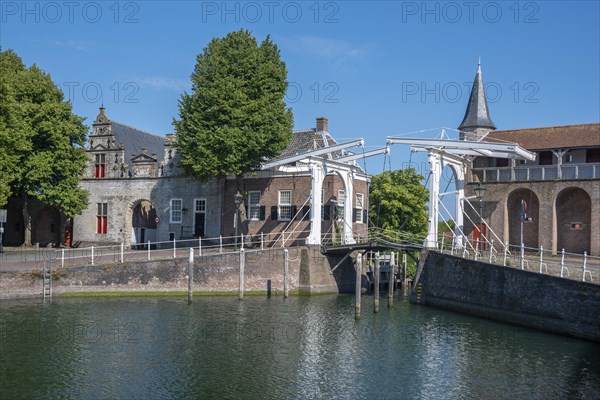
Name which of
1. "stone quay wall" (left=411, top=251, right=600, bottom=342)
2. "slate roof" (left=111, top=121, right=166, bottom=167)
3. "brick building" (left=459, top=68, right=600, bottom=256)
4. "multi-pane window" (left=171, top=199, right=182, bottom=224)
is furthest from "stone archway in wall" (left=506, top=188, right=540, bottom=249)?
"slate roof" (left=111, top=121, right=166, bottom=167)

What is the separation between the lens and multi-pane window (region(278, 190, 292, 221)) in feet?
120

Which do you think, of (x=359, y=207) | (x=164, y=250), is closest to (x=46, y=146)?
(x=164, y=250)

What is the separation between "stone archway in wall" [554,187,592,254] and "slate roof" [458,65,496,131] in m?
6.66

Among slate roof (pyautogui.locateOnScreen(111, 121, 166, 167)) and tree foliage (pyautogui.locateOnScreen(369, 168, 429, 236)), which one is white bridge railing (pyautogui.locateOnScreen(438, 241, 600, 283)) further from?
slate roof (pyautogui.locateOnScreen(111, 121, 166, 167))

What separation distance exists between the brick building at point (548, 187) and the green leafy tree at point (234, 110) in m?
10.8

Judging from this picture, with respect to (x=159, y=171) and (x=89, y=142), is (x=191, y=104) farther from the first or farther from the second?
(x=89, y=142)

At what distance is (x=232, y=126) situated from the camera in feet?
111

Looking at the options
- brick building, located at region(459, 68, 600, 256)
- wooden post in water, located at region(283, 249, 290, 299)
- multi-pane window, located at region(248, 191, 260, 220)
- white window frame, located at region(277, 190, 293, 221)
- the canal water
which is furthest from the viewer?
multi-pane window, located at region(248, 191, 260, 220)

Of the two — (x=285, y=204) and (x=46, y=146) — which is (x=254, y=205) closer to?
(x=285, y=204)

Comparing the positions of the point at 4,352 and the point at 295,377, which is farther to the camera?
the point at 4,352

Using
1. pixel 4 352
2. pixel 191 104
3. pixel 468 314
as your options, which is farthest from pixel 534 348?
pixel 191 104

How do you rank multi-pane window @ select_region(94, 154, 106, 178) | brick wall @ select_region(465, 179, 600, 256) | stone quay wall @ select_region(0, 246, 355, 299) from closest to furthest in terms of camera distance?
stone quay wall @ select_region(0, 246, 355, 299), brick wall @ select_region(465, 179, 600, 256), multi-pane window @ select_region(94, 154, 106, 178)

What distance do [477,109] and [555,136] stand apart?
5.00 metres

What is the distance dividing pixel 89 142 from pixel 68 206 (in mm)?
5371
